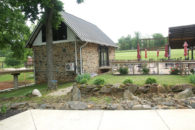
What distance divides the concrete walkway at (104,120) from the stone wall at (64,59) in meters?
7.51

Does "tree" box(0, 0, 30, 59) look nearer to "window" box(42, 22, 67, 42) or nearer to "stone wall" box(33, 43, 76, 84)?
"stone wall" box(33, 43, 76, 84)

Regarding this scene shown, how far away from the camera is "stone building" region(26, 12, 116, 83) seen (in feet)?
38.4

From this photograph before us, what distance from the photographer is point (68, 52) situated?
40.0 ft

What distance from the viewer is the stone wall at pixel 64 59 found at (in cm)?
1209

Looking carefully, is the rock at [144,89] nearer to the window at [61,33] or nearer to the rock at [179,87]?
the rock at [179,87]

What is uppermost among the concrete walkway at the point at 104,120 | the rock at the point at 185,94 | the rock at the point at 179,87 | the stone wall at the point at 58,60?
the stone wall at the point at 58,60

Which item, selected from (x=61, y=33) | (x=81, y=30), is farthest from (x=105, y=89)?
(x=61, y=33)

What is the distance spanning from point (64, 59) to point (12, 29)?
5.61 metres

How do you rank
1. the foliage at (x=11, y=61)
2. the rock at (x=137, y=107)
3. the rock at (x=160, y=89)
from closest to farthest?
the rock at (x=137, y=107) → the rock at (x=160, y=89) → the foliage at (x=11, y=61)

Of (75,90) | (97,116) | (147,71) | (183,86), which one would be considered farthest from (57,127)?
(147,71)

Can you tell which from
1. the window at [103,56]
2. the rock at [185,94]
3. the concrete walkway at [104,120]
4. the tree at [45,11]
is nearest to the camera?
the concrete walkway at [104,120]

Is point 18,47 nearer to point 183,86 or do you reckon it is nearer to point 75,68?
point 75,68

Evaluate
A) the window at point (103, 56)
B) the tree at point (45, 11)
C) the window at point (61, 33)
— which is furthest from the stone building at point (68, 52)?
the tree at point (45, 11)

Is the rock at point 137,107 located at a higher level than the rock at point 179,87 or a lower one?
lower
